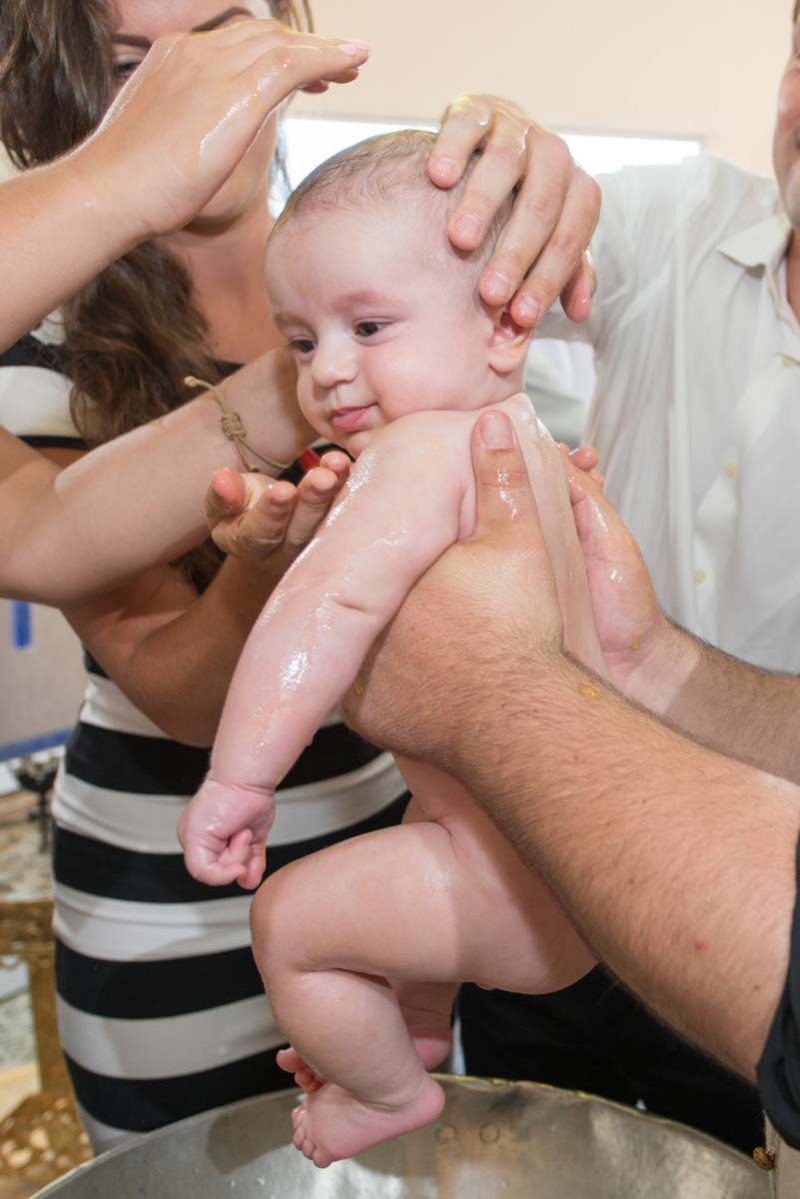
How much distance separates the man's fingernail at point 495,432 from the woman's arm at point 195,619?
5.7 inches

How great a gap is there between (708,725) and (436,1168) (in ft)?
1.86

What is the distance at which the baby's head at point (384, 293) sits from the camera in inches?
40.6

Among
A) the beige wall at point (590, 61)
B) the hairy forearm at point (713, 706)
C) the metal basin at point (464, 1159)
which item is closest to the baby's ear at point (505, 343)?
the hairy forearm at point (713, 706)

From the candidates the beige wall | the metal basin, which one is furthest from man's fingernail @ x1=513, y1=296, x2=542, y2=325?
the beige wall

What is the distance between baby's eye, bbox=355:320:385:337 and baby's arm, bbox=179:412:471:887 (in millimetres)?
129

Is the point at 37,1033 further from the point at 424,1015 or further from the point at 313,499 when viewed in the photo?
the point at 313,499

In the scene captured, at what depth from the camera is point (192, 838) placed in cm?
91

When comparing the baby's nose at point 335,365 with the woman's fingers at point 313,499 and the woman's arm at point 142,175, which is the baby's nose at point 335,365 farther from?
the woman's arm at point 142,175

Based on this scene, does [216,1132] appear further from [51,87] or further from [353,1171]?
[51,87]

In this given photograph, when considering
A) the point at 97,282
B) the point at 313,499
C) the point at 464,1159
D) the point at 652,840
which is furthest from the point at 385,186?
the point at 464,1159

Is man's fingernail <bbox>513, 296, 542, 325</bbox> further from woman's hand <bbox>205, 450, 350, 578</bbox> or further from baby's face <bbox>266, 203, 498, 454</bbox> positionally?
woman's hand <bbox>205, 450, 350, 578</bbox>

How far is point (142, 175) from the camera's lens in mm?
971

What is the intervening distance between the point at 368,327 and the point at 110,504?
0.34m

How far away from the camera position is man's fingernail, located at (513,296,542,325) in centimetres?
105
